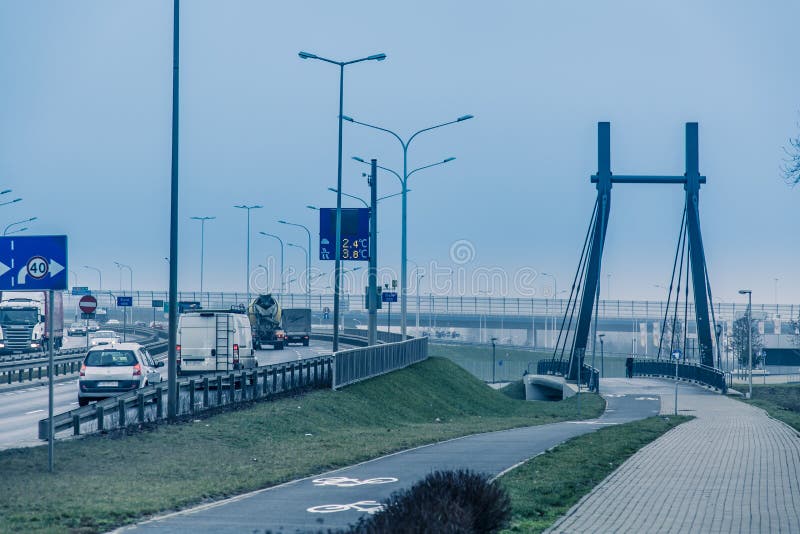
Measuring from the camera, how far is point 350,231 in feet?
170

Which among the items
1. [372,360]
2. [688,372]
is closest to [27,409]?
[372,360]

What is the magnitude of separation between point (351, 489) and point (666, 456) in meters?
8.21

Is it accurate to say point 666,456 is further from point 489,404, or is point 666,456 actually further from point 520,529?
point 489,404

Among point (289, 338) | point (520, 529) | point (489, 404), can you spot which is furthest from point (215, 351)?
point (289, 338)

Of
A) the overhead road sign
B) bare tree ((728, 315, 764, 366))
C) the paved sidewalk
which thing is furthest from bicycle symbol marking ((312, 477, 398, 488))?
bare tree ((728, 315, 764, 366))

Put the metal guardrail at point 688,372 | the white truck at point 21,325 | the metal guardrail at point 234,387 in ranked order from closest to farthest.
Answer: the metal guardrail at point 234,387 < the metal guardrail at point 688,372 < the white truck at point 21,325

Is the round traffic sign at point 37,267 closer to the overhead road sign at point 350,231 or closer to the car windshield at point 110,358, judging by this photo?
the car windshield at point 110,358

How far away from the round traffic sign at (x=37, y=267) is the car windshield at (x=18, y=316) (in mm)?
51554

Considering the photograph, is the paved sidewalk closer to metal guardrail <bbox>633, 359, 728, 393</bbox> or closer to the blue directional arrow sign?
the blue directional arrow sign

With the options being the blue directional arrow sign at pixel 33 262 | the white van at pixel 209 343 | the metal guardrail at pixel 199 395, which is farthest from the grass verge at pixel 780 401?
the blue directional arrow sign at pixel 33 262

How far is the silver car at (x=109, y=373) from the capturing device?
32875 millimetres

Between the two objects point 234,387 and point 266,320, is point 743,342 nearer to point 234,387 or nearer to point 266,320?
point 266,320

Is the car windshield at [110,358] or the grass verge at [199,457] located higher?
the car windshield at [110,358]

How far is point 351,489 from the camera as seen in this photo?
56.9 ft
